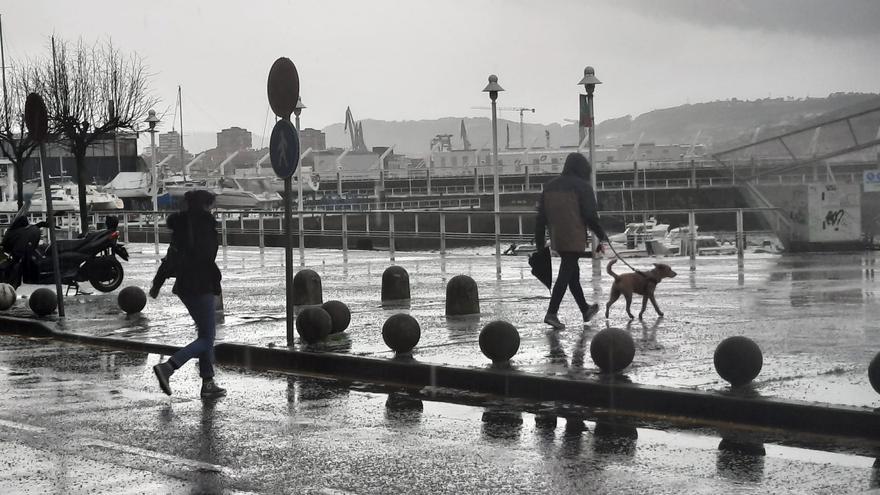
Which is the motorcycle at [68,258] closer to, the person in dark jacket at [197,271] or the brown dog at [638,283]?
the brown dog at [638,283]

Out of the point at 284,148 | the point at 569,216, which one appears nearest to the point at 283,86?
the point at 284,148

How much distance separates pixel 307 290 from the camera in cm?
1794

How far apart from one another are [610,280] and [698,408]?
1322cm

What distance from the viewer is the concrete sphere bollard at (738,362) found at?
9.36m

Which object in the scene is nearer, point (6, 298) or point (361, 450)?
point (361, 450)

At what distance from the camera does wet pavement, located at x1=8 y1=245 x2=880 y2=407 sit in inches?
411

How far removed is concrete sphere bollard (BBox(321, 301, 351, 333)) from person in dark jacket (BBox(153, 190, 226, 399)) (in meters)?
3.11

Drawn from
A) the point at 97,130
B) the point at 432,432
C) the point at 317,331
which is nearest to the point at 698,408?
the point at 432,432

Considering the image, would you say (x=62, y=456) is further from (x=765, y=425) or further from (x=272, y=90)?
(x=272, y=90)

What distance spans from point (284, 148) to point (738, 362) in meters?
5.66

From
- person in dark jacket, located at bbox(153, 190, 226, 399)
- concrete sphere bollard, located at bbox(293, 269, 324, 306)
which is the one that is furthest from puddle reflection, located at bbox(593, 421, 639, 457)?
concrete sphere bollard, located at bbox(293, 269, 324, 306)

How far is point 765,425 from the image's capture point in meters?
8.66

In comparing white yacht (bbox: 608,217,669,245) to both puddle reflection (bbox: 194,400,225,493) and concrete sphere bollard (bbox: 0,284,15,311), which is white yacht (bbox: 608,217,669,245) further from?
puddle reflection (bbox: 194,400,225,493)

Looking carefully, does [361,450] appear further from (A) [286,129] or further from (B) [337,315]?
(B) [337,315]
